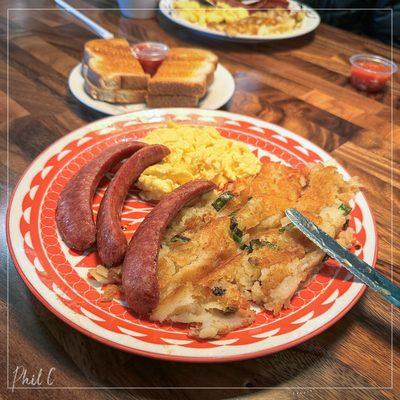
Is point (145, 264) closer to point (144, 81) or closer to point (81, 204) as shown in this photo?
point (81, 204)

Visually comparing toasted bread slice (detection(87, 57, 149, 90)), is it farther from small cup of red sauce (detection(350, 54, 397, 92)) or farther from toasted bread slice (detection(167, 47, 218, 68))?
small cup of red sauce (detection(350, 54, 397, 92))

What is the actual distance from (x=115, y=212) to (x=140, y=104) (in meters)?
1.33

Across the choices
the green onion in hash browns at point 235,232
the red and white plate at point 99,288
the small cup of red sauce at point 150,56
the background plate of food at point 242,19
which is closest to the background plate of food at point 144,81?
the small cup of red sauce at point 150,56

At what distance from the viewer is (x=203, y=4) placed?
4047 mm

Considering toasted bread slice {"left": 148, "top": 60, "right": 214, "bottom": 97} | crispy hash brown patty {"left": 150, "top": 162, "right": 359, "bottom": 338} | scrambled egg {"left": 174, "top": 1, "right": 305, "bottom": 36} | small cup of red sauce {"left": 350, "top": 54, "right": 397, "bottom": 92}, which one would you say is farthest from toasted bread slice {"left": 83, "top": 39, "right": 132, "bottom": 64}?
small cup of red sauce {"left": 350, "top": 54, "right": 397, "bottom": 92}

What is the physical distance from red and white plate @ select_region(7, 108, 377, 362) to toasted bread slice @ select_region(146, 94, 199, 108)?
585 mm

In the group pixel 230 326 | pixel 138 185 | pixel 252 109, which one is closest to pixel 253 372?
pixel 230 326

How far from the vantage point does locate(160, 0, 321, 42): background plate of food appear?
3.58 metres

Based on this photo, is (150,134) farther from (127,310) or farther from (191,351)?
(191,351)

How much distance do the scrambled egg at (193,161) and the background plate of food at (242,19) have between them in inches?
65.3

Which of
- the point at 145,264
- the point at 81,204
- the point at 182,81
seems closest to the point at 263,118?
the point at 182,81

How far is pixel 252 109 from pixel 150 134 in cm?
92

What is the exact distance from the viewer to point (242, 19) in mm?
3795

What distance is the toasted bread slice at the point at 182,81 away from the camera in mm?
2711
